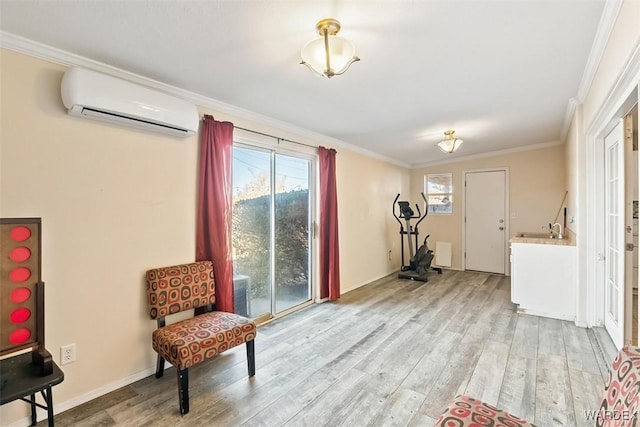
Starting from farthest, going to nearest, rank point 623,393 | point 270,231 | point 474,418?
1. point 270,231
2. point 474,418
3. point 623,393

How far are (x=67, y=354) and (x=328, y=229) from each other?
2.90 m

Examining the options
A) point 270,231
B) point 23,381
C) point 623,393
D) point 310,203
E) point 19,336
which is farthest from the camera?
point 310,203

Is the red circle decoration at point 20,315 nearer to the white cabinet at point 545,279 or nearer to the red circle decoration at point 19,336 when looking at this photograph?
the red circle decoration at point 19,336

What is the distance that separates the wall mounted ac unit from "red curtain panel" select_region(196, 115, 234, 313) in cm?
26

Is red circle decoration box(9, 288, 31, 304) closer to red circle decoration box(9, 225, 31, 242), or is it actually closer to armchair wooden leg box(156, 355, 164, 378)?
red circle decoration box(9, 225, 31, 242)

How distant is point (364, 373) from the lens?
2350mm

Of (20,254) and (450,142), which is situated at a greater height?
(450,142)

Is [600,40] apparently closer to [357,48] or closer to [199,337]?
[357,48]

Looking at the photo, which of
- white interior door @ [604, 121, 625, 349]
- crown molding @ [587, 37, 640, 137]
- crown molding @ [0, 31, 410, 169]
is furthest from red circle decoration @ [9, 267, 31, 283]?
white interior door @ [604, 121, 625, 349]

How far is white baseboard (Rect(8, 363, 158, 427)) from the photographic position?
1811 mm

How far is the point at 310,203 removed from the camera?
13.5 ft

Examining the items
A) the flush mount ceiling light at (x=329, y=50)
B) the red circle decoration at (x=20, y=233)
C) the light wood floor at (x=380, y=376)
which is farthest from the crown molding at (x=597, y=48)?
the red circle decoration at (x=20, y=233)

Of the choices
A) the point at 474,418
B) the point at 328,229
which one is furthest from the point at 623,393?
the point at 328,229

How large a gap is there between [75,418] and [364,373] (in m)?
1.92
